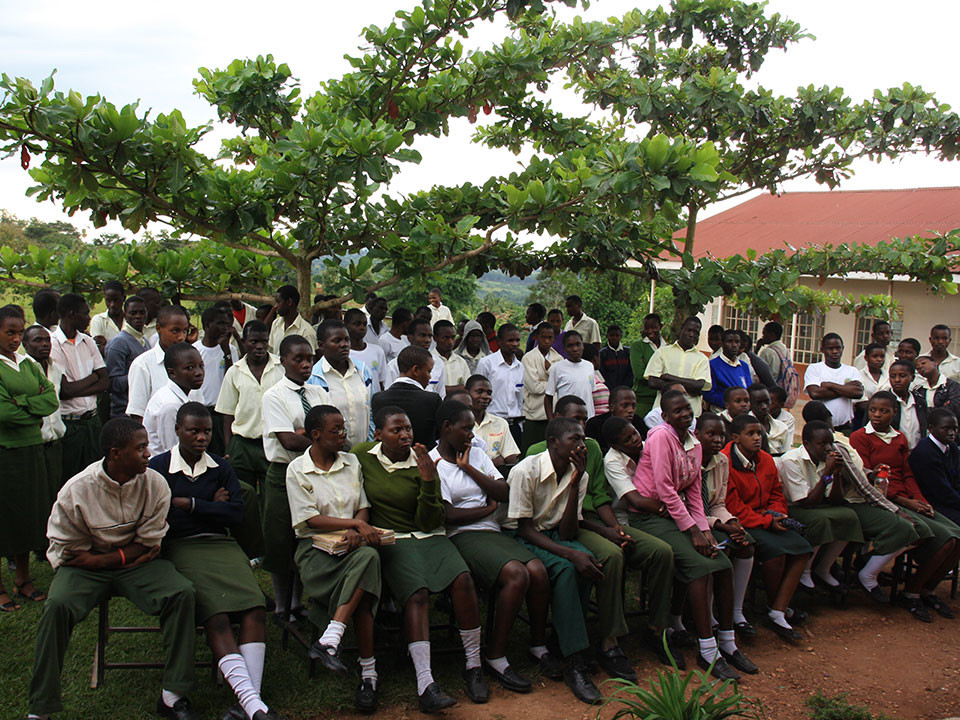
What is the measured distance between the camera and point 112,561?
13.0 ft

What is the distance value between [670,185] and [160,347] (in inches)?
144

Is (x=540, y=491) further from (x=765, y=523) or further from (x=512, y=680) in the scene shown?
(x=765, y=523)

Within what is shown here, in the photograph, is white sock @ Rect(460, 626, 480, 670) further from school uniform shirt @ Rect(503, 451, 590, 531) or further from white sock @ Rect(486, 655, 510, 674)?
school uniform shirt @ Rect(503, 451, 590, 531)

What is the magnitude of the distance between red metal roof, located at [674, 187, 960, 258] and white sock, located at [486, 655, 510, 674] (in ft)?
33.7

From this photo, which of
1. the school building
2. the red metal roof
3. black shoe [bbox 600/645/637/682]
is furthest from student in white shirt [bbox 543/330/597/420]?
the red metal roof

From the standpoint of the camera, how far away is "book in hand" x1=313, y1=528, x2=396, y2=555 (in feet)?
14.2

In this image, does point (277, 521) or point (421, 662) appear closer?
point (421, 662)

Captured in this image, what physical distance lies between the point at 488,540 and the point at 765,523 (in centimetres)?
202

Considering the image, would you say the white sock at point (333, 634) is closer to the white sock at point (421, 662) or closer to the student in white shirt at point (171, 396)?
the white sock at point (421, 662)

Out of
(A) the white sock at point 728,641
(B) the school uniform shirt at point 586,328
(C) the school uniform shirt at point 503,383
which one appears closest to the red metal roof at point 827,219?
(B) the school uniform shirt at point 586,328

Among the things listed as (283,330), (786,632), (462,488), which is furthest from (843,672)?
(283,330)

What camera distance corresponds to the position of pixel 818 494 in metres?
5.85

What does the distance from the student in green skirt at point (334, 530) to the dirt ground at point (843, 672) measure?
0.43m

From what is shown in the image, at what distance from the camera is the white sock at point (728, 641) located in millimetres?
5039
